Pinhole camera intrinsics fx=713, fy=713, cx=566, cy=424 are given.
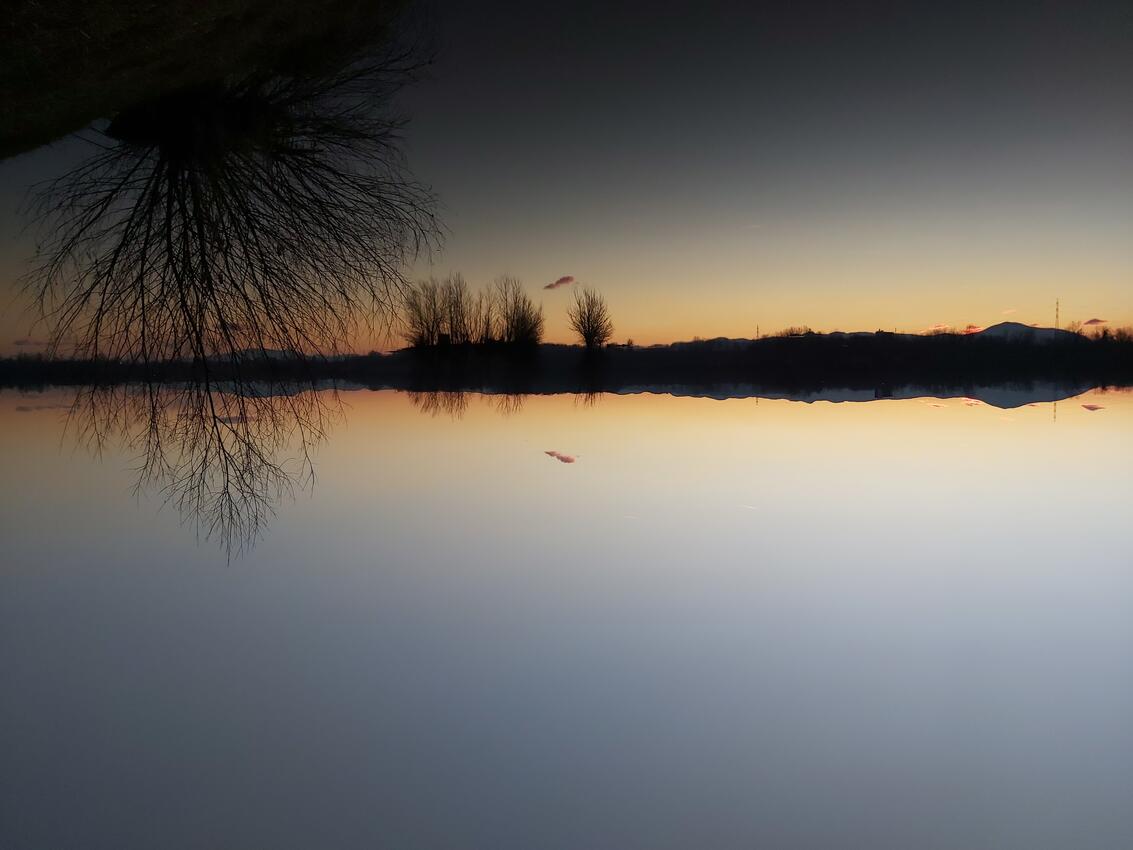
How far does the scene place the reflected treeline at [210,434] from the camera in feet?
16.9

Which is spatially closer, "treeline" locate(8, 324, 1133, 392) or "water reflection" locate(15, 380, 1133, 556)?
"water reflection" locate(15, 380, 1133, 556)

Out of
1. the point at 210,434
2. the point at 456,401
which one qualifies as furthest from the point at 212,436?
the point at 456,401

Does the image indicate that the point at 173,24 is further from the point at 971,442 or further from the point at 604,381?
the point at 604,381

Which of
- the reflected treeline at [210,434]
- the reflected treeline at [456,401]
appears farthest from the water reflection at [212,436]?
the reflected treeline at [456,401]

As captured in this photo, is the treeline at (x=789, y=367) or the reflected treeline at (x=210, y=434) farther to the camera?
the treeline at (x=789, y=367)

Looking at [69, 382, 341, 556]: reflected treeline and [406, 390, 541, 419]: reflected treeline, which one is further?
[406, 390, 541, 419]: reflected treeline

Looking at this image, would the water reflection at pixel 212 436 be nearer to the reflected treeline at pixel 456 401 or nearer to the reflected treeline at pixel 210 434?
the reflected treeline at pixel 210 434

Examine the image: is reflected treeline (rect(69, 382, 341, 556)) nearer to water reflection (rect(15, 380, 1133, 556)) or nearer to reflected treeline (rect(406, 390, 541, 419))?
water reflection (rect(15, 380, 1133, 556))

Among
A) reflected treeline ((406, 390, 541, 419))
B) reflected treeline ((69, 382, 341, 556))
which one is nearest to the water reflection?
reflected treeline ((69, 382, 341, 556))

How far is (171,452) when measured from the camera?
5477 millimetres

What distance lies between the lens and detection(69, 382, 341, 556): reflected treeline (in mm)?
5164

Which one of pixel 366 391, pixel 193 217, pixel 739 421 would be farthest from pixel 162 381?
pixel 366 391

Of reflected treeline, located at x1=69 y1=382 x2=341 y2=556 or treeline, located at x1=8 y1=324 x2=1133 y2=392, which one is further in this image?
treeline, located at x1=8 y1=324 x2=1133 y2=392

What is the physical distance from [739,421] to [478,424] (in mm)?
4240
